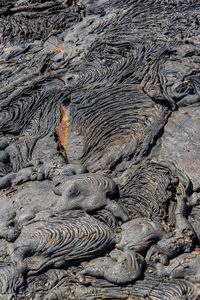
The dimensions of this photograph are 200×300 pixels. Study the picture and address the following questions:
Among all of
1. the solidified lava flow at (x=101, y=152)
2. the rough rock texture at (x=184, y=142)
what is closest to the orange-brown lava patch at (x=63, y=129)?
the solidified lava flow at (x=101, y=152)

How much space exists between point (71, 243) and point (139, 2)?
3612mm

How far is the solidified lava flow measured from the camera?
2986 millimetres

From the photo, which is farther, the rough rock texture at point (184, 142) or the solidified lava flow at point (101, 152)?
the rough rock texture at point (184, 142)

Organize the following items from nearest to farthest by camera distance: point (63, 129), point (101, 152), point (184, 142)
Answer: point (184, 142), point (101, 152), point (63, 129)

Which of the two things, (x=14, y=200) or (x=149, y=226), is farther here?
(x=14, y=200)

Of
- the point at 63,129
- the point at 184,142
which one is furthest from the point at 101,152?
the point at 184,142

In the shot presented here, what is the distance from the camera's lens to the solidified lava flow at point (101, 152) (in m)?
2.99

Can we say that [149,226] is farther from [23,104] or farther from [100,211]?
[23,104]

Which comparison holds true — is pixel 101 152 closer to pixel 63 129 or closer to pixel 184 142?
pixel 63 129

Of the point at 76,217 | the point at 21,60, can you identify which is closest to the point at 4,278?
the point at 76,217

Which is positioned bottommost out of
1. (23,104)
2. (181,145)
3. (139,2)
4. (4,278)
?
(4,278)

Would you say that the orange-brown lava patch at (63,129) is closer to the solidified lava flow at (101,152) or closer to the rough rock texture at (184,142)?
the solidified lava flow at (101,152)

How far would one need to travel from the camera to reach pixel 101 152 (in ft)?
12.7

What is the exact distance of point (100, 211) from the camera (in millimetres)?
3320
